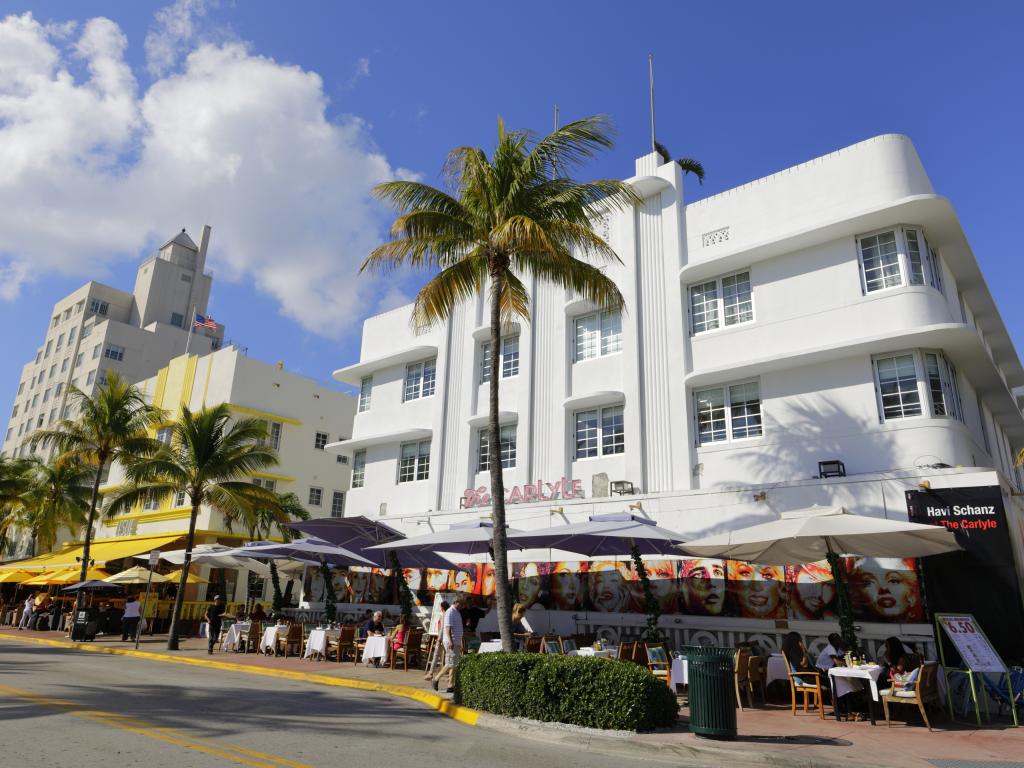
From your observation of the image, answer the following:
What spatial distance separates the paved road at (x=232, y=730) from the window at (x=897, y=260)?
1289 centimetres

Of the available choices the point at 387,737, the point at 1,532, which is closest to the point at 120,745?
the point at 387,737

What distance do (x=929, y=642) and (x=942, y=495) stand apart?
2.85 meters

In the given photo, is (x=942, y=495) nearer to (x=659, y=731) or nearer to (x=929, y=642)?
(x=929, y=642)

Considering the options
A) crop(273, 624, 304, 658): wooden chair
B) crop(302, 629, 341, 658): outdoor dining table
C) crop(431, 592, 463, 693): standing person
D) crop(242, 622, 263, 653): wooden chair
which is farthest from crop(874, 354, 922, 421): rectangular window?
crop(242, 622, 263, 653): wooden chair

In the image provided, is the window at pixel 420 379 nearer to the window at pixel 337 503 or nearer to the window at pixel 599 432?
the window at pixel 599 432

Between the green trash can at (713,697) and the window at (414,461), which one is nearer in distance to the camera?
the green trash can at (713,697)

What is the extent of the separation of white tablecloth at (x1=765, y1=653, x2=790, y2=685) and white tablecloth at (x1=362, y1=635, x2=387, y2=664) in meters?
8.99

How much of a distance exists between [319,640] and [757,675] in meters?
11.5

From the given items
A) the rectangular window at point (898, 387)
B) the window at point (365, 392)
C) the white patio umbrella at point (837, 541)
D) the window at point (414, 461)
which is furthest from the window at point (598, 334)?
the window at point (365, 392)

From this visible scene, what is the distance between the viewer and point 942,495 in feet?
46.4

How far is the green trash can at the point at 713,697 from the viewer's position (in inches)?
353

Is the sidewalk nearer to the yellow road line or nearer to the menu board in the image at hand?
the menu board

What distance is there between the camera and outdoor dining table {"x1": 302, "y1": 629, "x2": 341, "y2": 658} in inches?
735

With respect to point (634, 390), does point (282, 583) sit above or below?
below
